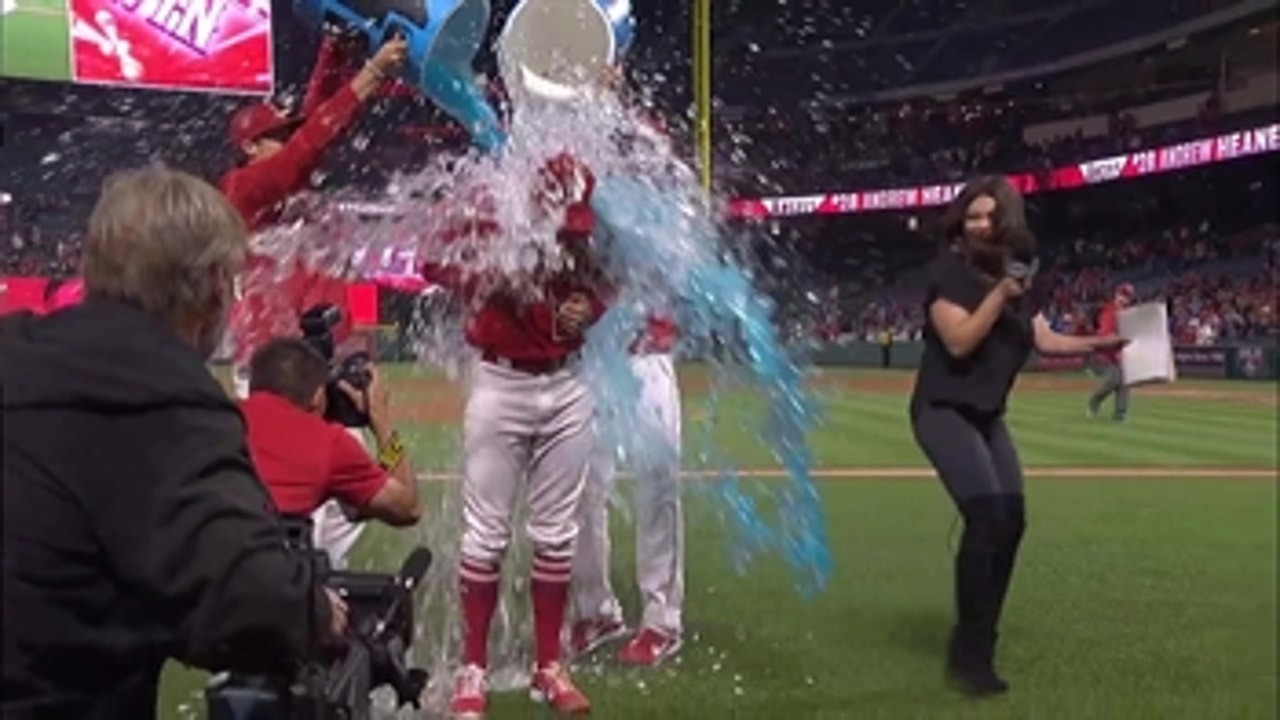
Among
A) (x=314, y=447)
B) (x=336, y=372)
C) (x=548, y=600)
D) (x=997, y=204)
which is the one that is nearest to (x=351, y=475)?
(x=314, y=447)

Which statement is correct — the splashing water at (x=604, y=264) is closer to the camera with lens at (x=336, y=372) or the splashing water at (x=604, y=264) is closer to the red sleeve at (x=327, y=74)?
the red sleeve at (x=327, y=74)

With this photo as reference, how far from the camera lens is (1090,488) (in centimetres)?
974

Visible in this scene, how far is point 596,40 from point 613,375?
1034mm

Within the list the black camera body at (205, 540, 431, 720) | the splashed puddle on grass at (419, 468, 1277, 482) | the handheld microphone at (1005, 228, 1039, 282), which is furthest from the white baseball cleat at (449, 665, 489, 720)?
the splashed puddle on grass at (419, 468, 1277, 482)

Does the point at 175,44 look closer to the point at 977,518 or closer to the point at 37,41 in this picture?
the point at 37,41

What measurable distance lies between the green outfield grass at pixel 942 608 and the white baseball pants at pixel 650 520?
228 millimetres

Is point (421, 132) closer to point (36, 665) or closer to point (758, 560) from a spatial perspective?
point (758, 560)

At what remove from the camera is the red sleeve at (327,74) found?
412cm

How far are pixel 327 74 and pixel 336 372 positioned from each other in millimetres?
1476

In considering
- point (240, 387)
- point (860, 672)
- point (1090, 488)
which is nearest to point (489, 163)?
point (240, 387)

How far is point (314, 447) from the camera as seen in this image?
290 cm

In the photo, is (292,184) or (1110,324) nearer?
(292,184)

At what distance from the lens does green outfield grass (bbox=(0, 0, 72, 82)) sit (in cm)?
812

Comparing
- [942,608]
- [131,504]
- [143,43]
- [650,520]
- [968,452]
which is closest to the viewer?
[131,504]
